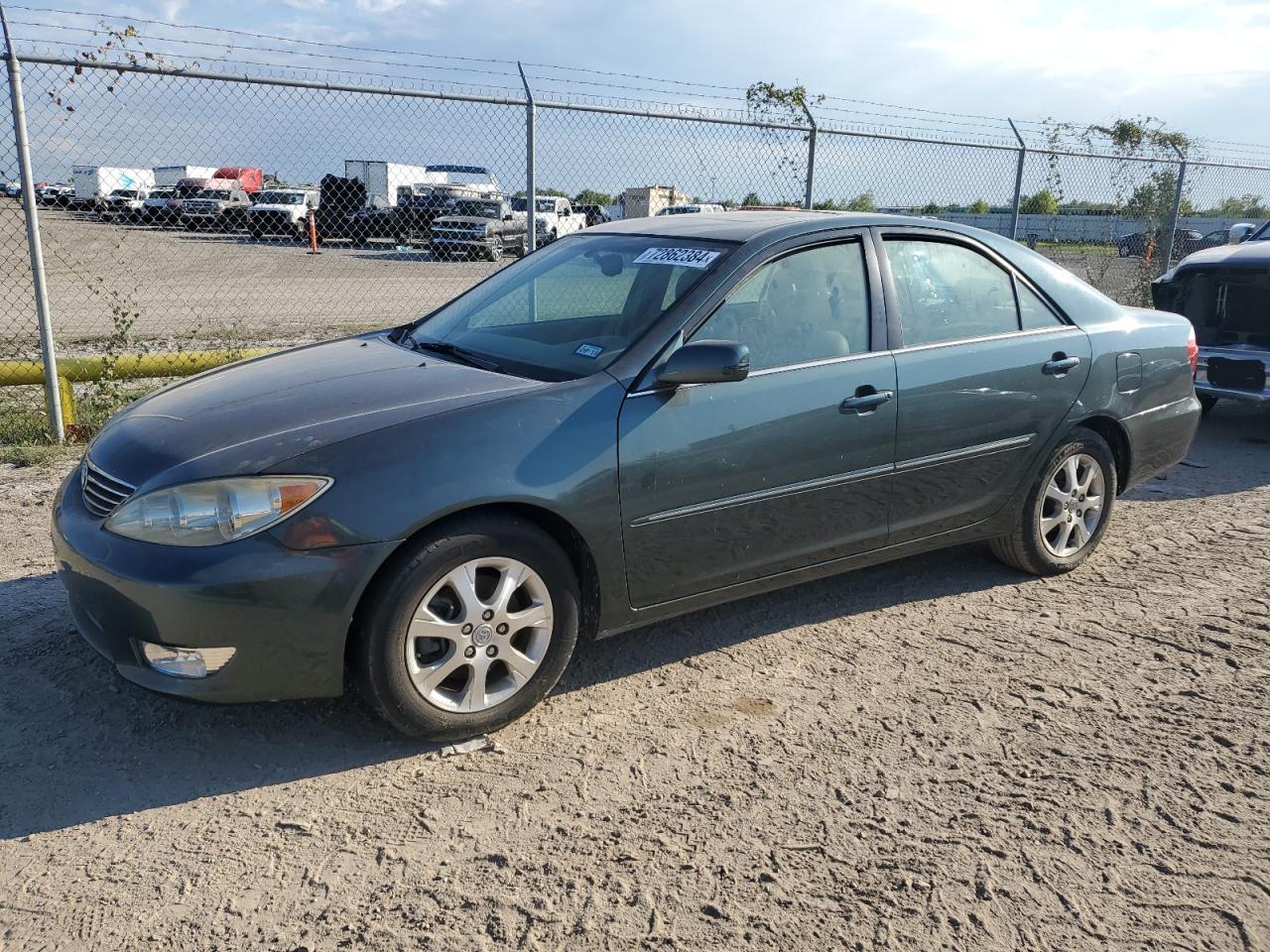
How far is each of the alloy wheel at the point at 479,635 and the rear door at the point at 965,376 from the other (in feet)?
5.26

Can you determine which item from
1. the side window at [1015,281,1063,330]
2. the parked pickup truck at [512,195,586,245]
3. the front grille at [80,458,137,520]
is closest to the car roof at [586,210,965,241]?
the side window at [1015,281,1063,330]

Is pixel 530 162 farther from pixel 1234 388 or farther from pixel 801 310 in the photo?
pixel 1234 388

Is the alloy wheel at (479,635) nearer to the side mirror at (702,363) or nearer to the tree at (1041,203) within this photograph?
the side mirror at (702,363)

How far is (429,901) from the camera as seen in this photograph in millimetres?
2557

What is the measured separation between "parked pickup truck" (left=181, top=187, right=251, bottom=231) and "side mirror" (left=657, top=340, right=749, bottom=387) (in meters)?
14.0

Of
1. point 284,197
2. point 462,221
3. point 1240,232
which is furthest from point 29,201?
point 284,197

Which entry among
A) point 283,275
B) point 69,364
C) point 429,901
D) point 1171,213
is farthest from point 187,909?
point 283,275

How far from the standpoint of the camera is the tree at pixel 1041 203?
12.2 metres

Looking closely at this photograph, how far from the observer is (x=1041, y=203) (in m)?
13.9

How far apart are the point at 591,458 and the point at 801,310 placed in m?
1.15

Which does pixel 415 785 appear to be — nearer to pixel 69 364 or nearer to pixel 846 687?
pixel 846 687

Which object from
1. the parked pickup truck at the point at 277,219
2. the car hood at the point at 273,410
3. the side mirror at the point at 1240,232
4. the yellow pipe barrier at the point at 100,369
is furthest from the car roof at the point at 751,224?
the parked pickup truck at the point at 277,219

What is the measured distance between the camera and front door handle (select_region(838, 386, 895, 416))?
3.88m

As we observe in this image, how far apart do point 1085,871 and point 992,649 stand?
142 centimetres
